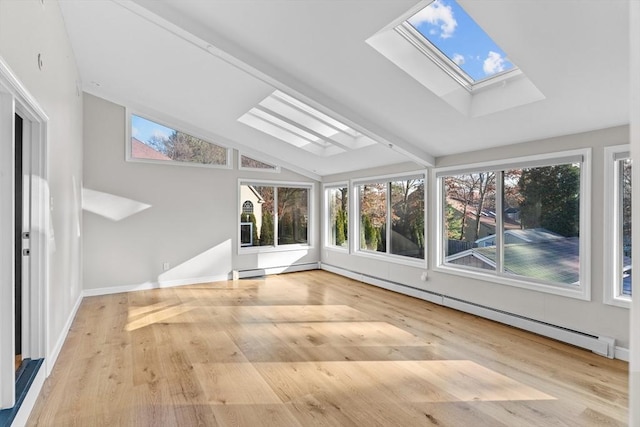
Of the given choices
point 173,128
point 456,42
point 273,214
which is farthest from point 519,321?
point 173,128

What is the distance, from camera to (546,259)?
11.8 ft

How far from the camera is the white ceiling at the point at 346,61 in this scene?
2.20m

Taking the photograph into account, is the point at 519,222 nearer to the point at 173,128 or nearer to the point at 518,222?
the point at 518,222

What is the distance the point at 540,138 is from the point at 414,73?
1.57 meters

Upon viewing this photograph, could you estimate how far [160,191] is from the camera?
5605mm

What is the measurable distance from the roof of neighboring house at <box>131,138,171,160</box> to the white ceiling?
790 mm

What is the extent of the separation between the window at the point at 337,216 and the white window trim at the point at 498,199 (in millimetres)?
2237

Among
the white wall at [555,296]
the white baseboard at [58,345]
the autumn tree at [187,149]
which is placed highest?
the autumn tree at [187,149]

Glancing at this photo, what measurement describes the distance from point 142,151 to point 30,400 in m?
4.06

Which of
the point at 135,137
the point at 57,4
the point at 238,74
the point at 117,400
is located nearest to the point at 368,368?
the point at 117,400

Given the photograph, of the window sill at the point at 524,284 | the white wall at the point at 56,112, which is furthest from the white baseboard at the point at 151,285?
the window sill at the point at 524,284

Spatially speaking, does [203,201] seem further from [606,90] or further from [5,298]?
[606,90]

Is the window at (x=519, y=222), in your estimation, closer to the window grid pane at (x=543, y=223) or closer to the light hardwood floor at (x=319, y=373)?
the window grid pane at (x=543, y=223)

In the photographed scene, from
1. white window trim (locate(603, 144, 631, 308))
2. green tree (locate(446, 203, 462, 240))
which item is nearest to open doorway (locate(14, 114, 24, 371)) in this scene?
green tree (locate(446, 203, 462, 240))
